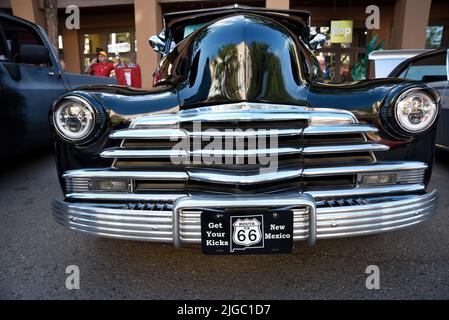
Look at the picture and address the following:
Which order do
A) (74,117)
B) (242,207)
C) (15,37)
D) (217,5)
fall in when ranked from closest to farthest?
(242,207), (74,117), (15,37), (217,5)

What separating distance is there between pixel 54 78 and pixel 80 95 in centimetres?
293

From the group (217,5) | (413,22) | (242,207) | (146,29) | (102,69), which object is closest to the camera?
(242,207)

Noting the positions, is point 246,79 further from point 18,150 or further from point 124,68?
point 124,68

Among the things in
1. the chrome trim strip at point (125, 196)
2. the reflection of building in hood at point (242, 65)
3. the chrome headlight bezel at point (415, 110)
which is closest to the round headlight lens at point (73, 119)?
the chrome trim strip at point (125, 196)

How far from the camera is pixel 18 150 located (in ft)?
11.5

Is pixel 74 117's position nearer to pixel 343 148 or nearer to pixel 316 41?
pixel 343 148

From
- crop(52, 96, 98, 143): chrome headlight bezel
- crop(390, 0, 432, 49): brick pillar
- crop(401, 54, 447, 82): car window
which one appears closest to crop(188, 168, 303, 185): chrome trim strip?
crop(52, 96, 98, 143): chrome headlight bezel

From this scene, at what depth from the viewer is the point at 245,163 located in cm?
182

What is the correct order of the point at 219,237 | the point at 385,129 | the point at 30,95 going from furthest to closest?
1. the point at 30,95
2. the point at 385,129
3. the point at 219,237

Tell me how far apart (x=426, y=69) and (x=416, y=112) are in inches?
144

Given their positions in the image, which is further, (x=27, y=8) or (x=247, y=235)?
(x=27, y=8)

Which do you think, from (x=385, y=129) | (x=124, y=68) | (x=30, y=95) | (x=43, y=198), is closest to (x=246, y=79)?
(x=385, y=129)

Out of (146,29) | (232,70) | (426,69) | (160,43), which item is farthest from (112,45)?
(232,70)

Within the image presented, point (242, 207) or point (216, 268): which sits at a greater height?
point (242, 207)
